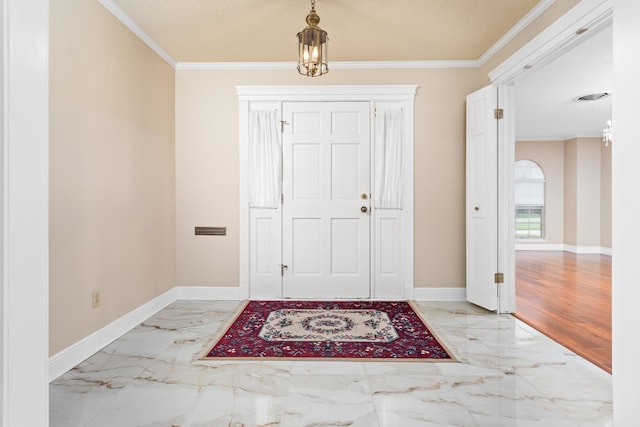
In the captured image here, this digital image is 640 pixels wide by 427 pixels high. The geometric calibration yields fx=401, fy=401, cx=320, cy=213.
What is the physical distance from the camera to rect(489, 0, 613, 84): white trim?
2.49m

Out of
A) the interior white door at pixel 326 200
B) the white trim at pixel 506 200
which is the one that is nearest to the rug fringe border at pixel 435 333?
the interior white door at pixel 326 200

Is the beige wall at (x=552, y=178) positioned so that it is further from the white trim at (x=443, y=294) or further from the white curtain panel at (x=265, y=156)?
the white curtain panel at (x=265, y=156)

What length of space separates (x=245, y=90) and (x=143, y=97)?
1.12 m

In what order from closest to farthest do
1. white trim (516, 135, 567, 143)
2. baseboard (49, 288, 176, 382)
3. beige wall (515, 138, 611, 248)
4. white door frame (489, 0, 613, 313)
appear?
baseboard (49, 288, 176, 382), white door frame (489, 0, 613, 313), beige wall (515, 138, 611, 248), white trim (516, 135, 567, 143)

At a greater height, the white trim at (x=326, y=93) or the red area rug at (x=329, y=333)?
the white trim at (x=326, y=93)

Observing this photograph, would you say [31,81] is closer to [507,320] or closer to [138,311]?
[138,311]

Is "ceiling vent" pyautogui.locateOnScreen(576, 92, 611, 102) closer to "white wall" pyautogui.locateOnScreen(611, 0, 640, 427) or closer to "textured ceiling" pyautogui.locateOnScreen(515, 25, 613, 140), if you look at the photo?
"textured ceiling" pyautogui.locateOnScreen(515, 25, 613, 140)

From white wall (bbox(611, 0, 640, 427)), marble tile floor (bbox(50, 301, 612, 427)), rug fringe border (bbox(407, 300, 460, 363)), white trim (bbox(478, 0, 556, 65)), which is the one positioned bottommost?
marble tile floor (bbox(50, 301, 612, 427))

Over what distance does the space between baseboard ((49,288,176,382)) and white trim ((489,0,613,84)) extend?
3916mm

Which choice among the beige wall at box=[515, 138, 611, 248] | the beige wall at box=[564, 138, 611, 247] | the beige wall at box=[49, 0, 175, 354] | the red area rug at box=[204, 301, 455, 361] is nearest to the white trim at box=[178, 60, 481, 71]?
the beige wall at box=[49, 0, 175, 354]

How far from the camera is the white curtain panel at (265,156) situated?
4414 millimetres

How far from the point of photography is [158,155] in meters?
3.98

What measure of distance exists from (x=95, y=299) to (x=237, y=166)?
205 centimetres

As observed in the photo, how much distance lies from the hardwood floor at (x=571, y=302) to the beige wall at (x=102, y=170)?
136 inches
